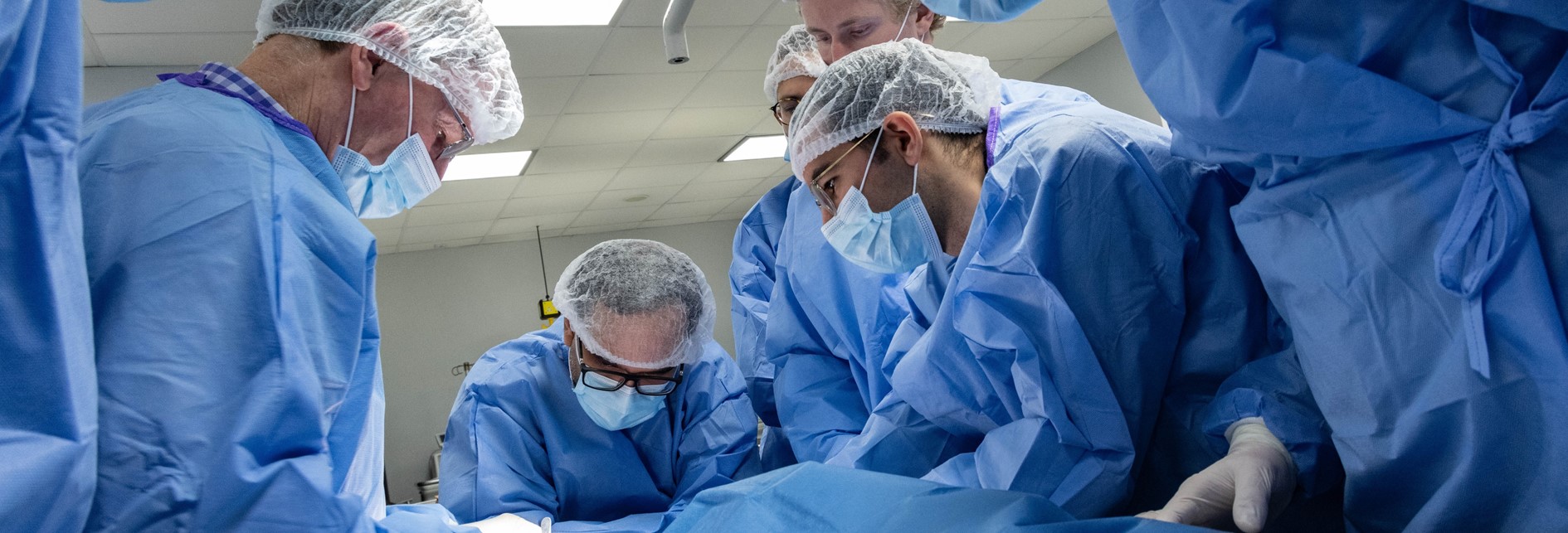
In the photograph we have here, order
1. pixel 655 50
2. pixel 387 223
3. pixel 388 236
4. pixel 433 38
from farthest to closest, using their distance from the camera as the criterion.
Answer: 1. pixel 388 236
2. pixel 387 223
3. pixel 655 50
4. pixel 433 38

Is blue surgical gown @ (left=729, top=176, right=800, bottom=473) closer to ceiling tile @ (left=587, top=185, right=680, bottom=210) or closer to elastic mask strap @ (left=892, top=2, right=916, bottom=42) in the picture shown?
elastic mask strap @ (left=892, top=2, right=916, bottom=42)

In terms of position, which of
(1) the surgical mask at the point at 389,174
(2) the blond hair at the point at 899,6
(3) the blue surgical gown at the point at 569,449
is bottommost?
(3) the blue surgical gown at the point at 569,449

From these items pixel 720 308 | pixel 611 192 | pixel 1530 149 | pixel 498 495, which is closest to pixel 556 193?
pixel 611 192

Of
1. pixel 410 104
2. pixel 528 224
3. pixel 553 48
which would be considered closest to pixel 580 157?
pixel 553 48

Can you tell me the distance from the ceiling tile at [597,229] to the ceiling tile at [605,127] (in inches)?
112

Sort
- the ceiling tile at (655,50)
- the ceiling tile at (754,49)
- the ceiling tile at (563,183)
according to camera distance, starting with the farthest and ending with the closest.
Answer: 1. the ceiling tile at (563,183)
2. the ceiling tile at (754,49)
3. the ceiling tile at (655,50)

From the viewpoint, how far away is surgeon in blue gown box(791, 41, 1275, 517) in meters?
1.20

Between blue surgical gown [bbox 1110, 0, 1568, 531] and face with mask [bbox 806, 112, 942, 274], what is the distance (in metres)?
0.61

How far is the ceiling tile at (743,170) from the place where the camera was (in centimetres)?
703

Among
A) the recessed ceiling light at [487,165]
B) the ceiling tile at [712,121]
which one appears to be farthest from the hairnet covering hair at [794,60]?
the recessed ceiling light at [487,165]

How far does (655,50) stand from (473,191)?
2612 mm

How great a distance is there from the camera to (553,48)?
13.2 ft

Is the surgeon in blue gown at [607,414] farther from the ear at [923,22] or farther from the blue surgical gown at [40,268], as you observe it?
the blue surgical gown at [40,268]

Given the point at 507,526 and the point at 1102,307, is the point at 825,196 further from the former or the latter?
the point at 507,526
